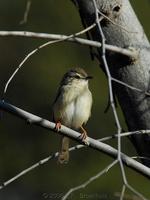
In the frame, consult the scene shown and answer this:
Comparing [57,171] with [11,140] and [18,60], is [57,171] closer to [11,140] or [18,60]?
[11,140]

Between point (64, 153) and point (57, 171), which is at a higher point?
point (64, 153)

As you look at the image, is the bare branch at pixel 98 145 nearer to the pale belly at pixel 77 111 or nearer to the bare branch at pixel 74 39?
the bare branch at pixel 74 39

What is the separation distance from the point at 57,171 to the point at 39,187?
29.8 inches

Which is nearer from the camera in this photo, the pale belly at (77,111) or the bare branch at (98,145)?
the bare branch at (98,145)

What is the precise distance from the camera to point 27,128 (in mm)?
18359

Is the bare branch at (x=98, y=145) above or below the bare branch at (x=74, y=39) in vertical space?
below

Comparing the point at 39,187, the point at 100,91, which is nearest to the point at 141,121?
the point at 100,91

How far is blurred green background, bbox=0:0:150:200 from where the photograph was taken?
1745cm

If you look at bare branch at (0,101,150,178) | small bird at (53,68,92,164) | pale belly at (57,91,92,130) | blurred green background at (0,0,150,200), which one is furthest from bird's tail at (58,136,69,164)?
blurred green background at (0,0,150,200)

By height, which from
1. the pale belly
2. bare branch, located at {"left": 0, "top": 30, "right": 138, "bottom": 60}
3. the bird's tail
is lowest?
the bird's tail

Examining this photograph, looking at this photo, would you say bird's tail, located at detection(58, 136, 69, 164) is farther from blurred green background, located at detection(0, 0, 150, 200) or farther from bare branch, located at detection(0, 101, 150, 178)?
Answer: blurred green background, located at detection(0, 0, 150, 200)

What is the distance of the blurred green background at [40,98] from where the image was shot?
17.5 metres

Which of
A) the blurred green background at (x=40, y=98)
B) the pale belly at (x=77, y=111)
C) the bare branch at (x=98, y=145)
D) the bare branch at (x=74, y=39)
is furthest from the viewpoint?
the blurred green background at (x=40, y=98)

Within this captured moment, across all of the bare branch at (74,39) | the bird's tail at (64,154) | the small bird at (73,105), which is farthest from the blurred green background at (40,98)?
the bare branch at (74,39)
